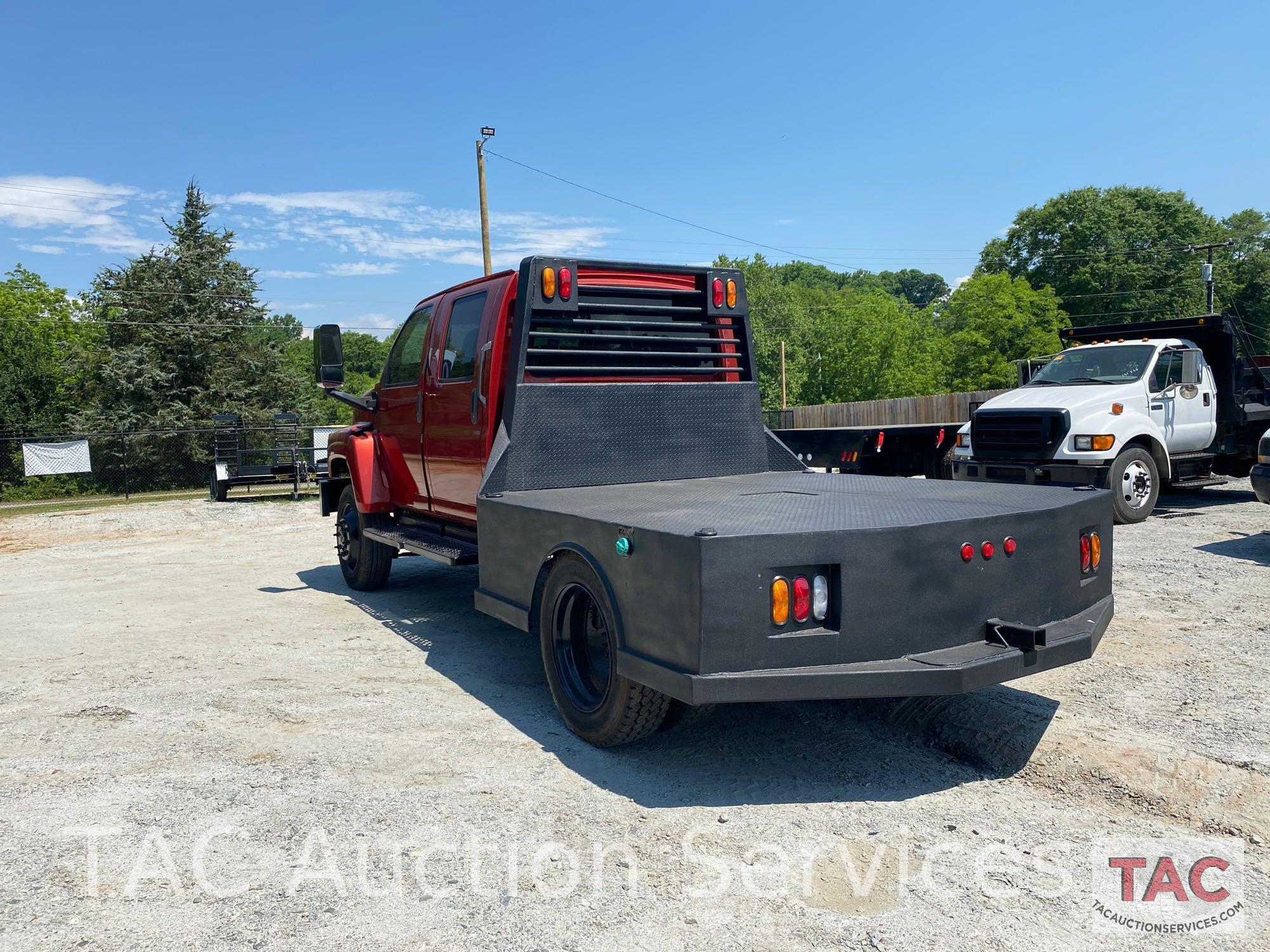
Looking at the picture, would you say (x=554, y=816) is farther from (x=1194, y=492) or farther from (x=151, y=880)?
(x=1194, y=492)

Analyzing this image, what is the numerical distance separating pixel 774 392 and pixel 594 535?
212 ft

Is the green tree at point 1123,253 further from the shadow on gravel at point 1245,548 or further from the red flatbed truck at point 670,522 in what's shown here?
the red flatbed truck at point 670,522

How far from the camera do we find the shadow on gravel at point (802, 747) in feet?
12.4

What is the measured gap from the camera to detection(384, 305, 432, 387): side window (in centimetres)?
720

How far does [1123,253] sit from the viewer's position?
194ft

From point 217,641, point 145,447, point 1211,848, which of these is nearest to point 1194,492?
point 1211,848

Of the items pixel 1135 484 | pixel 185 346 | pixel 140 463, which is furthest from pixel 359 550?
pixel 185 346

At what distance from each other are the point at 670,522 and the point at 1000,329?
58.1 meters

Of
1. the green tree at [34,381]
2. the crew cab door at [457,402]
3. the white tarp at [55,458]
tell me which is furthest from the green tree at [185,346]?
the crew cab door at [457,402]

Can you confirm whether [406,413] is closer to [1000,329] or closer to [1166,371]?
[1166,371]

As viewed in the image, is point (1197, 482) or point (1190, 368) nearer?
point (1190, 368)

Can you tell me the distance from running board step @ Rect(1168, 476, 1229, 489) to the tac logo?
1030 cm

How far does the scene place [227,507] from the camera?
19.8 m

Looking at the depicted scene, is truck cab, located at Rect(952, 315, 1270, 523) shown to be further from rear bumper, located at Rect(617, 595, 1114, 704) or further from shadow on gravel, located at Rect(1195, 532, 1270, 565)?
rear bumper, located at Rect(617, 595, 1114, 704)
